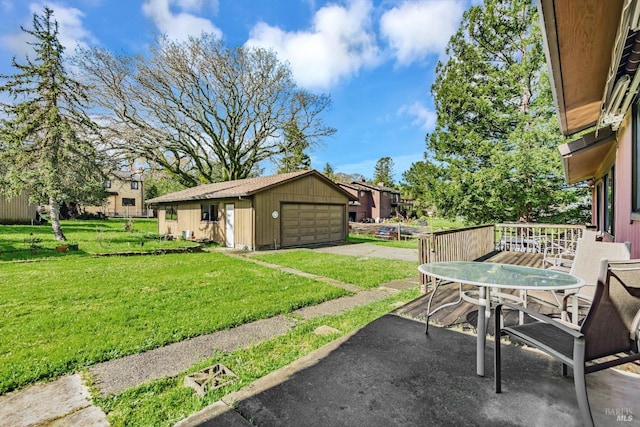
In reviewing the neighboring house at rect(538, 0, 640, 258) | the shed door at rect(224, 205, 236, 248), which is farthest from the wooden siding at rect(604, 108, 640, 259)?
the shed door at rect(224, 205, 236, 248)

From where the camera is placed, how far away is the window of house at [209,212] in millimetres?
15516

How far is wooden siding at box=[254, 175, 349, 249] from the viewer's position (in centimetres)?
1322

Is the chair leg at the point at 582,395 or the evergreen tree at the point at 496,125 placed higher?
the evergreen tree at the point at 496,125

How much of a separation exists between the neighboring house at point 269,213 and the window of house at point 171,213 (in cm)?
13

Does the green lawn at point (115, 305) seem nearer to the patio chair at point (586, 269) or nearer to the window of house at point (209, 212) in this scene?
the patio chair at point (586, 269)

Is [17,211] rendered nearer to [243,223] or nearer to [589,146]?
[243,223]

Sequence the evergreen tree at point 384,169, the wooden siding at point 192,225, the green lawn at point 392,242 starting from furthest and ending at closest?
the evergreen tree at point 384,169
the green lawn at point 392,242
the wooden siding at point 192,225

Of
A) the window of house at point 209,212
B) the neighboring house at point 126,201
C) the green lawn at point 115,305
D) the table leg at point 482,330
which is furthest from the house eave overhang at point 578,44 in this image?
the neighboring house at point 126,201

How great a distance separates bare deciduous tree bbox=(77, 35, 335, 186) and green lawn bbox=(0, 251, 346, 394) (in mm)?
13387

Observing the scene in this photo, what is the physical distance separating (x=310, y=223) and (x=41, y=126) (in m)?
12.0

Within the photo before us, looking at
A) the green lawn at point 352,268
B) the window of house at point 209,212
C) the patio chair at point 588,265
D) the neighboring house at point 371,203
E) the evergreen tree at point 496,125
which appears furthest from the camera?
the neighboring house at point 371,203

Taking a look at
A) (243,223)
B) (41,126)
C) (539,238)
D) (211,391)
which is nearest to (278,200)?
(243,223)

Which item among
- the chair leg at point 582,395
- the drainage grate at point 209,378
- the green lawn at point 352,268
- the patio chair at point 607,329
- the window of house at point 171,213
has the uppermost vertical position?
the window of house at point 171,213

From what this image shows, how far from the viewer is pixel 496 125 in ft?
48.5
